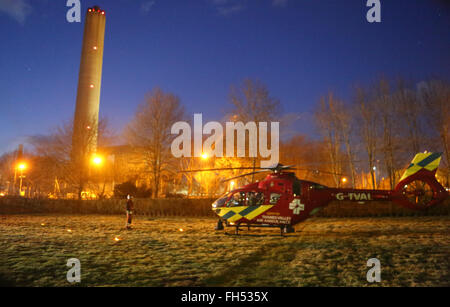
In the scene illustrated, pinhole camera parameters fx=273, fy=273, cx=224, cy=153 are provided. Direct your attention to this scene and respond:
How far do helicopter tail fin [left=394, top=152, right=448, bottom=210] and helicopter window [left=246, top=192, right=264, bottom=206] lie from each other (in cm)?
650

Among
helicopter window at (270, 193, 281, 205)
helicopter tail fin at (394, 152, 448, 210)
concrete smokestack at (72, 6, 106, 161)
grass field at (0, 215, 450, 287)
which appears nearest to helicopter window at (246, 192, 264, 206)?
helicopter window at (270, 193, 281, 205)

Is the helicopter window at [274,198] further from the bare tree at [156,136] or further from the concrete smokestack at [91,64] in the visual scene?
the concrete smokestack at [91,64]

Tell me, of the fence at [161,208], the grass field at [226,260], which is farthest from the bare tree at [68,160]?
the grass field at [226,260]

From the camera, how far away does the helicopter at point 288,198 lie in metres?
12.4

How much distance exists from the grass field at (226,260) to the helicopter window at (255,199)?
5.29ft

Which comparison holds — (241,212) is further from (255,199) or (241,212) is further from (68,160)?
(68,160)

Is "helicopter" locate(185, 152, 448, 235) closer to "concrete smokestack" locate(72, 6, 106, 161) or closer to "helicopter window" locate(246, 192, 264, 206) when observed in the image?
"helicopter window" locate(246, 192, 264, 206)

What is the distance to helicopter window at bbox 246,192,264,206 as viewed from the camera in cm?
1260

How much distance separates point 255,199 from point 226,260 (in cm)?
492

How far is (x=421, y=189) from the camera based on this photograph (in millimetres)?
13242

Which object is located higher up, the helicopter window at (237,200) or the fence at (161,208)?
the helicopter window at (237,200)
